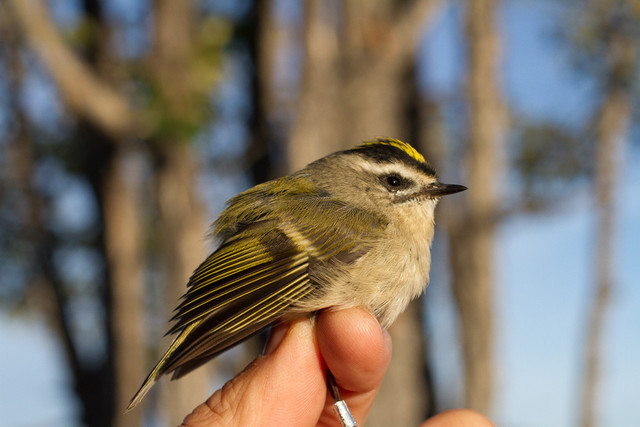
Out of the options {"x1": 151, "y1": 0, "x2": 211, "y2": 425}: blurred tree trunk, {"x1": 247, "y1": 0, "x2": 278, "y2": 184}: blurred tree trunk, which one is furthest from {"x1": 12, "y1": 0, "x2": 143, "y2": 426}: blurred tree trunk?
{"x1": 247, "y1": 0, "x2": 278, "y2": 184}: blurred tree trunk

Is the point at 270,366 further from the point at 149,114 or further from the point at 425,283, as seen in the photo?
the point at 149,114

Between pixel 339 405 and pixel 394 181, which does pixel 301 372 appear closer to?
pixel 339 405

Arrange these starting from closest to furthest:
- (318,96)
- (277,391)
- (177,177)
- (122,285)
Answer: (277,391) → (318,96) → (177,177) → (122,285)

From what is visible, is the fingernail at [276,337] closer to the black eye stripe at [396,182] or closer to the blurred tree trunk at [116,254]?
the black eye stripe at [396,182]

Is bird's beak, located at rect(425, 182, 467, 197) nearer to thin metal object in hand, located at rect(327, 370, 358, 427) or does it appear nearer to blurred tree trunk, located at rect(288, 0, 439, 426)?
thin metal object in hand, located at rect(327, 370, 358, 427)

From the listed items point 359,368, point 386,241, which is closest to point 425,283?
point 386,241

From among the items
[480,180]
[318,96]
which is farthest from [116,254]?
[480,180]
